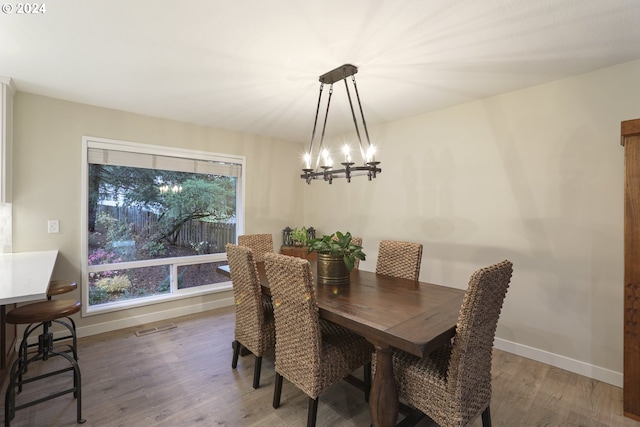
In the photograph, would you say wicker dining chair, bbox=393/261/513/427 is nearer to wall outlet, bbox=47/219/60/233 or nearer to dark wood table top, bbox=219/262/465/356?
dark wood table top, bbox=219/262/465/356

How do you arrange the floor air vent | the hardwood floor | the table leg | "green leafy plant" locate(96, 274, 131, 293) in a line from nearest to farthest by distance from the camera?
1. the table leg
2. the hardwood floor
3. the floor air vent
4. "green leafy plant" locate(96, 274, 131, 293)

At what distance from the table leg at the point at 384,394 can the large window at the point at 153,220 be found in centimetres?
300

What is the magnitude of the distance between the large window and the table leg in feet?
9.83

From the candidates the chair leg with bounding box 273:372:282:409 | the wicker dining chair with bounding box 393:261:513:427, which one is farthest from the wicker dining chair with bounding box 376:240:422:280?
the chair leg with bounding box 273:372:282:409

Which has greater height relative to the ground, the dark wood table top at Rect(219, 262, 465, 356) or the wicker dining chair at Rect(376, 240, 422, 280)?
the wicker dining chair at Rect(376, 240, 422, 280)

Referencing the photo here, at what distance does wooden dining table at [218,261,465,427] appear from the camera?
138 centimetres

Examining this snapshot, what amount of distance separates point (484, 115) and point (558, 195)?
3.28 feet

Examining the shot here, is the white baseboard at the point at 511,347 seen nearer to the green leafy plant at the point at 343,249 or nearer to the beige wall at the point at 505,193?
the beige wall at the point at 505,193

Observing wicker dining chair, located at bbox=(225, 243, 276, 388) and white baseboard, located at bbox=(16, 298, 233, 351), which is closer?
wicker dining chair, located at bbox=(225, 243, 276, 388)

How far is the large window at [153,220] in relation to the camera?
3295 millimetres

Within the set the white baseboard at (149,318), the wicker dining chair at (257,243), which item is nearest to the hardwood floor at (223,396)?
the white baseboard at (149,318)

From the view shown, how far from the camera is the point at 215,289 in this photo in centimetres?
404

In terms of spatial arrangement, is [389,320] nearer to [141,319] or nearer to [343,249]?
[343,249]

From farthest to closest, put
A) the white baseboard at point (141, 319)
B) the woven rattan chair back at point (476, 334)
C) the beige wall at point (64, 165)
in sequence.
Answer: the white baseboard at point (141, 319), the beige wall at point (64, 165), the woven rattan chair back at point (476, 334)
